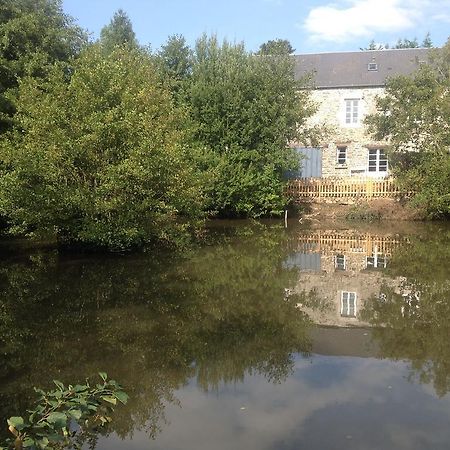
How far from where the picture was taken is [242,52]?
24359 millimetres

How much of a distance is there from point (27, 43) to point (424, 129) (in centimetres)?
1729

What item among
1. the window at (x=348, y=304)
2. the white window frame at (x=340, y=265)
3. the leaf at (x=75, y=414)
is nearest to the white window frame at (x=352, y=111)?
the white window frame at (x=340, y=265)

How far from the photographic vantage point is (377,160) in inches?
1181

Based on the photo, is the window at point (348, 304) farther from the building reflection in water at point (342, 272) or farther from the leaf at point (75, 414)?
the leaf at point (75, 414)

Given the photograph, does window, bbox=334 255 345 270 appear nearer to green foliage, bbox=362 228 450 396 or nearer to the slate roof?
green foliage, bbox=362 228 450 396

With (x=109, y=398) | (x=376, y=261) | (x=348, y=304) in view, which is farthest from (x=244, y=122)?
(x=109, y=398)

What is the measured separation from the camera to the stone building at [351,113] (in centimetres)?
3033

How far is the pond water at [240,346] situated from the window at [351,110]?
62.6 feet

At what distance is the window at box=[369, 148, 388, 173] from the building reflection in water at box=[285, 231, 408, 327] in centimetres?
1145

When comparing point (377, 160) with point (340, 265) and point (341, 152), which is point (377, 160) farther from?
point (340, 265)

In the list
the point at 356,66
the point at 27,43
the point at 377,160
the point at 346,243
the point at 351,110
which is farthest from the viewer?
the point at 356,66

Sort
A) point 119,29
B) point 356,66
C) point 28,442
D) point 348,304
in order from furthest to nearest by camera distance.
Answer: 1. point 119,29
2. point 356,66
3. point 348,304
4. point 28,442

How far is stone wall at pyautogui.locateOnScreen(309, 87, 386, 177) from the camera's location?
3047 cm

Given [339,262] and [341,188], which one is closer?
[339,262]
